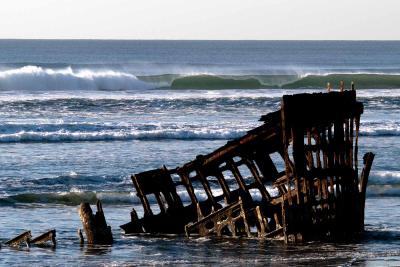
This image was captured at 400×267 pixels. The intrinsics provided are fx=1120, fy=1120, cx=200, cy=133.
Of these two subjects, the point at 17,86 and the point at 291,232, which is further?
the point at 17,86

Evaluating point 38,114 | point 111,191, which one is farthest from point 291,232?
point 38,114

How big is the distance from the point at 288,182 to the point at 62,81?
2099 inches

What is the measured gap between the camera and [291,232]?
63.9 feet

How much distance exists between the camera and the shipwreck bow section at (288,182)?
62.0 feet

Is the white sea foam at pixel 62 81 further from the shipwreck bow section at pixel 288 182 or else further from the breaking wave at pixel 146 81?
the shipwreck bow section at pixel 288 182

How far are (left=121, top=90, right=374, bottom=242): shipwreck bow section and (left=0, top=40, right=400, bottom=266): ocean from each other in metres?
0.36

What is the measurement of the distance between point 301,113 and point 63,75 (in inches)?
2151

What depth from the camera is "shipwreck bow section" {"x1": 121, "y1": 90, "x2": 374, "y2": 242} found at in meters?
18.9

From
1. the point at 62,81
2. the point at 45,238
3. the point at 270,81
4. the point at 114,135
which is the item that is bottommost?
the point at 45,238

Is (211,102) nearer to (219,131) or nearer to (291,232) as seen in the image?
(219,131)

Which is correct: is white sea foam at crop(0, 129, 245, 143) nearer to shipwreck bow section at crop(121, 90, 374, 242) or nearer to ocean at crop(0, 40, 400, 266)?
ocean at crop(0, 40, 400, 266)

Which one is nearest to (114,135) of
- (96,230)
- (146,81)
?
(96,230)

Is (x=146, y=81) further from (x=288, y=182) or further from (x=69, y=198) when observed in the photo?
(x=288, y=182)

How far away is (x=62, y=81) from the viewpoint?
233 feet
